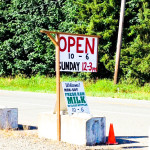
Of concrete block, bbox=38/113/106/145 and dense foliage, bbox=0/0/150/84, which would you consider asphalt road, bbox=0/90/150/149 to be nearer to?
concrete block, bbox=38/113/106/145

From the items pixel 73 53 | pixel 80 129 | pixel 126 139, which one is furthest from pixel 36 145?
pixel 126 139

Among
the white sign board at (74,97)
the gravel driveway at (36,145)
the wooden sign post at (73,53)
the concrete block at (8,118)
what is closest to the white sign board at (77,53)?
the wooden sign post at (73,53)

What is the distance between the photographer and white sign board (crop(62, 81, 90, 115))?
9547mm

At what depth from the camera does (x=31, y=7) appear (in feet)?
115

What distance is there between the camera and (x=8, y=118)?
10992mm

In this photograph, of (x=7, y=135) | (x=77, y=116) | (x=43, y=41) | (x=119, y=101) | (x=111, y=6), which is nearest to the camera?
(x=77, y=116)

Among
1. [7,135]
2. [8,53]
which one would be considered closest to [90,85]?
[8,53]

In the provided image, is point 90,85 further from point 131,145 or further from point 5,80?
point 131,145

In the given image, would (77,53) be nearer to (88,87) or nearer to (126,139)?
(126,139)

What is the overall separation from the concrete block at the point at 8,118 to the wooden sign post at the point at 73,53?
2129 millimetres

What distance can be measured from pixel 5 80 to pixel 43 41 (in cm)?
411

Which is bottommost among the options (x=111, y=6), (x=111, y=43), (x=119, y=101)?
(x=119, y=101)

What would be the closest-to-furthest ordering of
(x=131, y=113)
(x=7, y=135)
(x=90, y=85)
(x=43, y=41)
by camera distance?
(x=7, y=135) → (x=131, y=113) → (x=90, y=85) → (x=43, y=41)

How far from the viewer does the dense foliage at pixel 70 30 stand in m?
29.6
